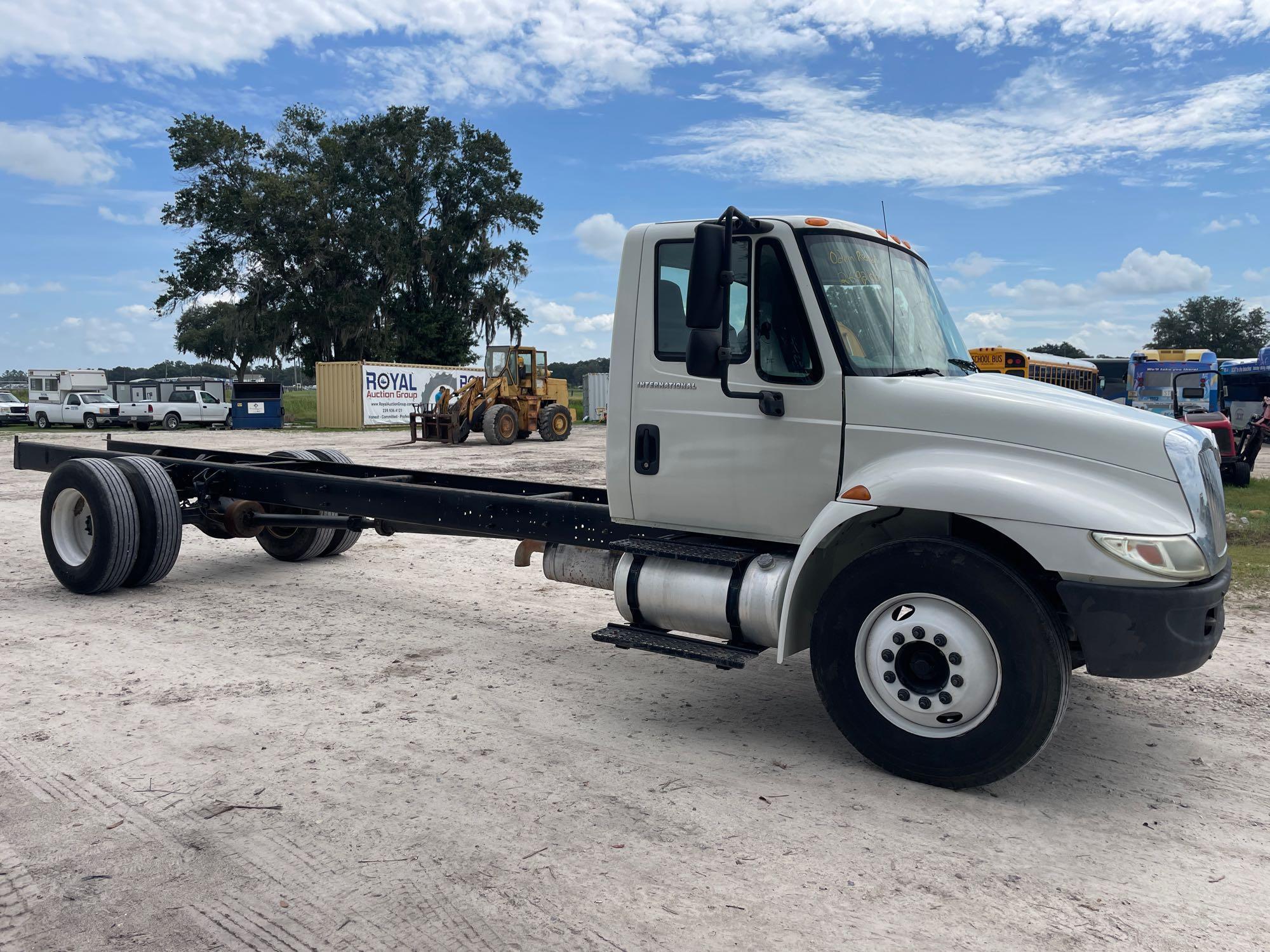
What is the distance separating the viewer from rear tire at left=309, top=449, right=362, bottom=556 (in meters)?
9.19

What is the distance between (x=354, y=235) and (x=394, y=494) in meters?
43.7

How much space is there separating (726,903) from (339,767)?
1.93 meters

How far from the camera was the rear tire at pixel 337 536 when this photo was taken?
362 inches

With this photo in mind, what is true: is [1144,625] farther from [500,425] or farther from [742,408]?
[500,425]

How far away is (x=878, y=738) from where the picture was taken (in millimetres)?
4098

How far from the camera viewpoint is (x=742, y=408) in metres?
4.59

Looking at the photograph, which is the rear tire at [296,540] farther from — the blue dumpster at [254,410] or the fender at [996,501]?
the blue dumpster at [254,410]

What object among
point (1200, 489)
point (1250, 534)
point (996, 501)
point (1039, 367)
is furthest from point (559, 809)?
point (1039, 367)

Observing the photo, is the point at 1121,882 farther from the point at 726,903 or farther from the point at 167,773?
the point at 167,773

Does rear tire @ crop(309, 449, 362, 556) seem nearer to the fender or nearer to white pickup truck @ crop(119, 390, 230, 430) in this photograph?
the fender

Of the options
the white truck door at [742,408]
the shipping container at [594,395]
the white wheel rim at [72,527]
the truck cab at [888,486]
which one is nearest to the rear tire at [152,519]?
the white wheel rim at [72,527]

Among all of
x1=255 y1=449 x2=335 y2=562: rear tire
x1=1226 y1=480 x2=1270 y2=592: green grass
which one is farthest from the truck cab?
x1=255 y1=449 x2=335 y2=562: rear tire

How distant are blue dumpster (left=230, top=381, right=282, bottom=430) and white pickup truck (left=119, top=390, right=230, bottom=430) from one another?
96 centimetres

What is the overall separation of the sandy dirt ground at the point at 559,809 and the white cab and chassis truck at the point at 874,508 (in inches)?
19.1
